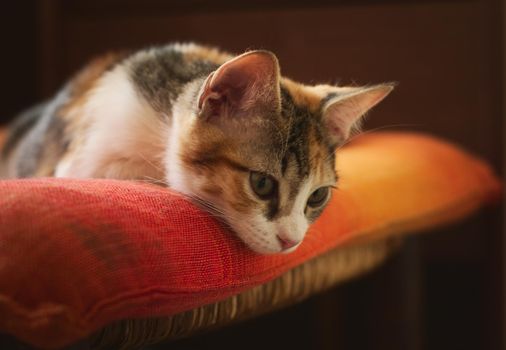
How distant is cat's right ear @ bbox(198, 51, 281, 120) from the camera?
2.86 ft

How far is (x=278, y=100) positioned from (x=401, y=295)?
3.03ft

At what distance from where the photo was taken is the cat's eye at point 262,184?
895 mm

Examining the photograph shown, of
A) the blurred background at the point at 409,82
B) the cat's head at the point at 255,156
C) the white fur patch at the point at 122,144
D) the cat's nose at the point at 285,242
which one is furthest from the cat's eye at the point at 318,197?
the blurred background at the point at 409,82

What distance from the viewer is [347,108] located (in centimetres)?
107

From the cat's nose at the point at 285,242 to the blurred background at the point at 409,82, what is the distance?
1.11 m

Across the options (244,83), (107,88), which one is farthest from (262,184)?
(107,88)

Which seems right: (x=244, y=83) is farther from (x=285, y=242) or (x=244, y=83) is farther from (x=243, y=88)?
(x=285, y=242)

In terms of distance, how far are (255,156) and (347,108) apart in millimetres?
240

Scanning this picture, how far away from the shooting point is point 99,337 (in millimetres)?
640

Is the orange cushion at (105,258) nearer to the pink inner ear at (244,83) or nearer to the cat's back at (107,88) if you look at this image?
the pink inner ear at (244,83)

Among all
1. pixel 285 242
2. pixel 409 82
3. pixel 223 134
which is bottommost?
pixel 409 82

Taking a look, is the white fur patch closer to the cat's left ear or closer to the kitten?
the kitten

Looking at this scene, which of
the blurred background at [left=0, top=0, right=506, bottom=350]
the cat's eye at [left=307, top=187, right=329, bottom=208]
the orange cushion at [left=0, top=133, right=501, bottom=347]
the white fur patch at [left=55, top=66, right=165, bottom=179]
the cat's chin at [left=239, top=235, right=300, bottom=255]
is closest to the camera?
the orange cushion at [left=0, top=133, right=501, bottom=347]

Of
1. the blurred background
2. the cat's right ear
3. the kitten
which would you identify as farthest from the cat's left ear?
the blurred background
